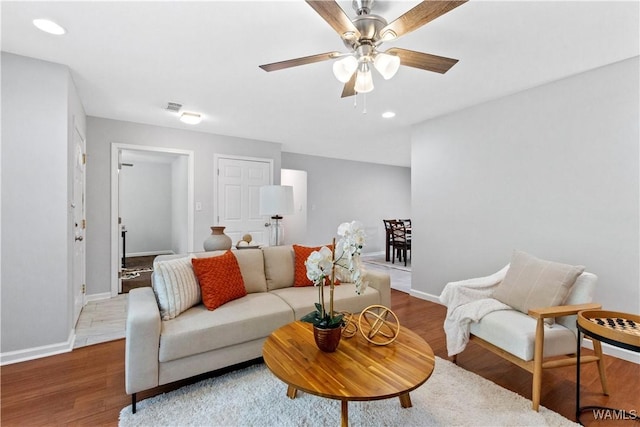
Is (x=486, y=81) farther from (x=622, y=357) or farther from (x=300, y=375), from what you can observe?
(x=300, y=375)

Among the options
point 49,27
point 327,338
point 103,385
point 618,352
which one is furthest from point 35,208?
point 618,352

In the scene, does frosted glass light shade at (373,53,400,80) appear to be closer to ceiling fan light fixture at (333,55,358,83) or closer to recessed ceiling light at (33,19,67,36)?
ceiling fan light fixture at (333,55,358,83)

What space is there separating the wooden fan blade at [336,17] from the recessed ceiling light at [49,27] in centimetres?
184

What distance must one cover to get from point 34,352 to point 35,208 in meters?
1.15

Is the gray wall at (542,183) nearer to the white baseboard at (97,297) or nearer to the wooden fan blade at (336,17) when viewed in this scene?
the wooden fan blade at (336,17)

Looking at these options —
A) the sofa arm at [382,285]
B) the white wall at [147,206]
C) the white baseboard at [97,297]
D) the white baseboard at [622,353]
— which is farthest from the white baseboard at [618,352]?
the white wall at [147,206]

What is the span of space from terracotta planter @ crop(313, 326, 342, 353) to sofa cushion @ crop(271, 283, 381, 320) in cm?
79

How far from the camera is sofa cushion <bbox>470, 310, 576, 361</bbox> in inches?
71.9

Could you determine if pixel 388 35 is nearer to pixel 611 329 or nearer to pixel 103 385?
pixel 611 329

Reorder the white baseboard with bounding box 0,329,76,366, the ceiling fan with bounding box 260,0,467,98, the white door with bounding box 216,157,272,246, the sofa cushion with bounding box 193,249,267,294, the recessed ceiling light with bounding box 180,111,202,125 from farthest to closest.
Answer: the white door with bounding box 216,157,272,246
the recessed ceiling light with bounding box 180,111,202,125
the sofa cushion with bounding box 193,249,267,294
the white baseboard with bounding box 0,329,76,366
the ceiling fan with bounding box 260,0,467,98

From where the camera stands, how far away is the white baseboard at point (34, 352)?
230 cm

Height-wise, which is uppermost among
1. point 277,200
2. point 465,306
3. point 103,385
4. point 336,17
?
point 336,17

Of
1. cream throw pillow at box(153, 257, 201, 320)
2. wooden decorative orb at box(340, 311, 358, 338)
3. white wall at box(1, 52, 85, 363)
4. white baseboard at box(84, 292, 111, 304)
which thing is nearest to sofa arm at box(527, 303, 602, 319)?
wooden decorative orb at box(340, 311, 358, 338)

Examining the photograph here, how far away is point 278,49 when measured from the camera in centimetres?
222
